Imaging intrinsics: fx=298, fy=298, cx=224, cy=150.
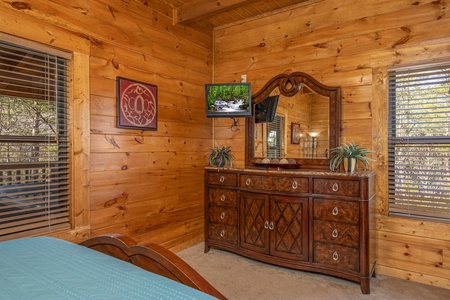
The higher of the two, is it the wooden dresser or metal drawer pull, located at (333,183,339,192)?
metal drawer pull, located at (333,183,339,192)

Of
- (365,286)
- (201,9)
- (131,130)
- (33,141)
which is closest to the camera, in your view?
(33,141)

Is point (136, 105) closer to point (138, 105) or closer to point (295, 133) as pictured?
point (138, 105)

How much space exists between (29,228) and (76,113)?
93 centimetres

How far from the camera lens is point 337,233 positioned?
101 inches

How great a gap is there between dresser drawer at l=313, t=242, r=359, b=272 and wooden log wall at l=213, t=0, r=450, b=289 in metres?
0.58

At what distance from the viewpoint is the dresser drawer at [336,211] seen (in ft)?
8.18

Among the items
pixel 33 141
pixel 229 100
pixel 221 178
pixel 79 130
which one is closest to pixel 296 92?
pixel 229 100

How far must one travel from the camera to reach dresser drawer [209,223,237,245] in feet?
10.4

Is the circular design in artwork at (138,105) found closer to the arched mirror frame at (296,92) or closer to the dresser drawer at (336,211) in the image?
the arched mirror frame at (296,92)

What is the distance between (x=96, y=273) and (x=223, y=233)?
2207mm

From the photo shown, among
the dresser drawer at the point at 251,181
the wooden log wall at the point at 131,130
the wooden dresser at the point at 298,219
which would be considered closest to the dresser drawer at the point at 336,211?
the wooden dresser at the point at 298,219

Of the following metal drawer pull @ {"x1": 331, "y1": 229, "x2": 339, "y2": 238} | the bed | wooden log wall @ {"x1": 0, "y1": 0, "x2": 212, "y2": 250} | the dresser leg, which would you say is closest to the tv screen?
wooden log wall @ {"x1": 0, "y1": 0, "x2": 212, "y2": 250}

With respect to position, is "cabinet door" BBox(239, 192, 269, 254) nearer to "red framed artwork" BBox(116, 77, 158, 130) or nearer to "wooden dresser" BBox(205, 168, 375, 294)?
"wooden dresser" BBox(205, 168, 375, 294)

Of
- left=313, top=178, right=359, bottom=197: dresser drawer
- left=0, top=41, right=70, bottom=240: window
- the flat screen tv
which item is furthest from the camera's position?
the flat screen tv
